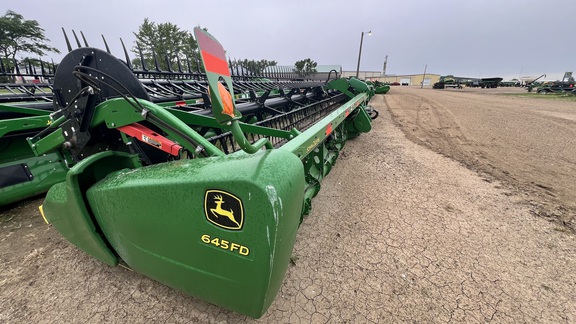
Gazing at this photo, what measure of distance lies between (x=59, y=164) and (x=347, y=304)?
11.8ft

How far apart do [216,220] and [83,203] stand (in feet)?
3.35

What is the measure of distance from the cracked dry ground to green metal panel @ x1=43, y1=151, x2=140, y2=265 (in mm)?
375

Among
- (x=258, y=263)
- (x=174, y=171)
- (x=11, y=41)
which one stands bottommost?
(x=258, y=263)

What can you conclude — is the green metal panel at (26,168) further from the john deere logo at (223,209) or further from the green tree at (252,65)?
the green tree at (252,65)

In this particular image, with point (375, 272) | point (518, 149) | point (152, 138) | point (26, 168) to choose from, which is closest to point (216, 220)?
point (152, 138)

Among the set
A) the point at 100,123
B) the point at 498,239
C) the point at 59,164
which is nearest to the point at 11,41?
the point at 59,164

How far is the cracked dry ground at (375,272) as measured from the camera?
65.4 inches

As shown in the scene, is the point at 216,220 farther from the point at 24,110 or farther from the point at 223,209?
the point at 24,110

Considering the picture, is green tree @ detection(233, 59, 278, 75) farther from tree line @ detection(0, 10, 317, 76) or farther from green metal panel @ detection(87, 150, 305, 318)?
tree line @ detection(0, 10, 317, 76)

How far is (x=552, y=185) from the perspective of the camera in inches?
135

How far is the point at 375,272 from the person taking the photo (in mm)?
1997

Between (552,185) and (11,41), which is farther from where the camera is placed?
(11,41)

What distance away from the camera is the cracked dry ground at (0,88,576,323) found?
5.45 feet

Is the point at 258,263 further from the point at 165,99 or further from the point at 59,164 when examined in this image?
the point at 59,164
